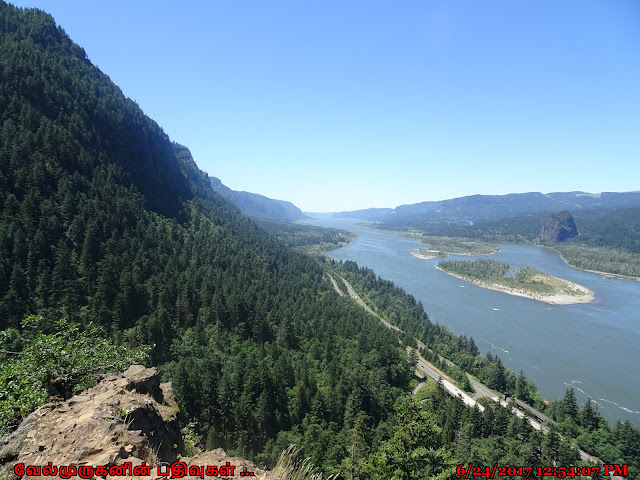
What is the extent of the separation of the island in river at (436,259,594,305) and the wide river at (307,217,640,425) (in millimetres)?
6006

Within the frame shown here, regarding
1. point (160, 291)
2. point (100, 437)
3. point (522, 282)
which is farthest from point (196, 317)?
point (522, 282)

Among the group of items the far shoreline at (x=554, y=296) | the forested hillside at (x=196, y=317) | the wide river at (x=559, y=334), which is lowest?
the wide river at (x=559, y=334)

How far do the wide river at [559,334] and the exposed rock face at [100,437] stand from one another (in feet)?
236

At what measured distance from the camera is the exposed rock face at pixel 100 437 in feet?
27.5

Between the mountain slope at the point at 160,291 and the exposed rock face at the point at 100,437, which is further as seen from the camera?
the mountain slope at the point at 160,291

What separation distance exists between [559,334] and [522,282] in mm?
68361

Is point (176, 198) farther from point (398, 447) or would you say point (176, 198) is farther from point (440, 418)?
point (398, 447)

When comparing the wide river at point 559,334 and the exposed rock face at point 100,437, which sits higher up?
the exposed rock face at point 100,437

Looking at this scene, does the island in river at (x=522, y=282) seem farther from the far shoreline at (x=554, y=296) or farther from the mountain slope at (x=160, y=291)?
the mountain slope at (x=160, y=291)

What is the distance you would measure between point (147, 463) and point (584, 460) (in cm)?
5850

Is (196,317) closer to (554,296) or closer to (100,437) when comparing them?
(100,437)

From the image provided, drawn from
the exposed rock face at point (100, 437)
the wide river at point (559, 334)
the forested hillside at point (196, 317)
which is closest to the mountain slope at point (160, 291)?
the forested hillside at point (196, 317)

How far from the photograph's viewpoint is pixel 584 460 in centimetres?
4325

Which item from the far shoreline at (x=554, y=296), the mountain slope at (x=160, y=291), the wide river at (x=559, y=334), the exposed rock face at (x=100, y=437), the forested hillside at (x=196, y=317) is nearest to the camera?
the exposed rock face at (x=100, y=437)
